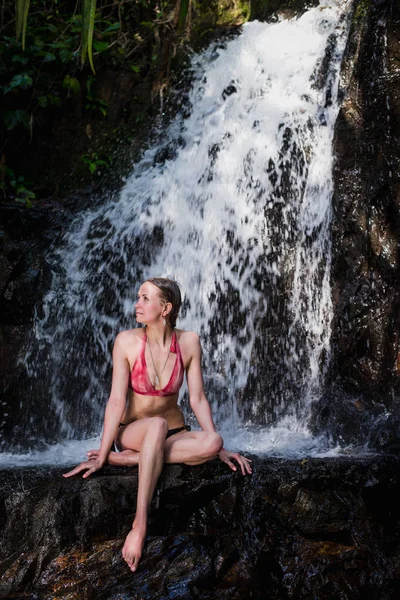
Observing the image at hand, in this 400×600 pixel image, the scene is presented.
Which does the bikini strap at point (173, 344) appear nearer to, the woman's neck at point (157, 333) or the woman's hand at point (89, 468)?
the woman's neck at point (157, 333)

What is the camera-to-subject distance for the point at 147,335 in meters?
3.97

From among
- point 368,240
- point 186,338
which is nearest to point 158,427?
point 186,338

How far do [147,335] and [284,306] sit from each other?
289cm

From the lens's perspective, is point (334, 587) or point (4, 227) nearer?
point (334, 587)

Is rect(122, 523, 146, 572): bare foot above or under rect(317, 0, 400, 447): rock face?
under

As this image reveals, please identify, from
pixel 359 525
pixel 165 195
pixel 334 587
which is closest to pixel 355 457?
pixel 359 525

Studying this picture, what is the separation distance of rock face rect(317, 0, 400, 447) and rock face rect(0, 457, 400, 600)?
144 cm

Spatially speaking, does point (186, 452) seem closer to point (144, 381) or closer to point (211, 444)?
point (211, 444)

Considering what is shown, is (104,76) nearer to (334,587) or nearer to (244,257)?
(244,257)

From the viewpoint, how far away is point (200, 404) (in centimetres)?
390

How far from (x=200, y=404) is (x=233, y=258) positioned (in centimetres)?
328

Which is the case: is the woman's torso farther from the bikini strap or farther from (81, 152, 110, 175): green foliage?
(81, 152, 110, 175): green foliage

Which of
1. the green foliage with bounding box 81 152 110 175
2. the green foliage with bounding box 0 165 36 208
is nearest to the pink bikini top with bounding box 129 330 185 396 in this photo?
the green foliage with bounding box 0 165 36 208

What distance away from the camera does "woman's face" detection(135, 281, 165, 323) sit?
3.88m
